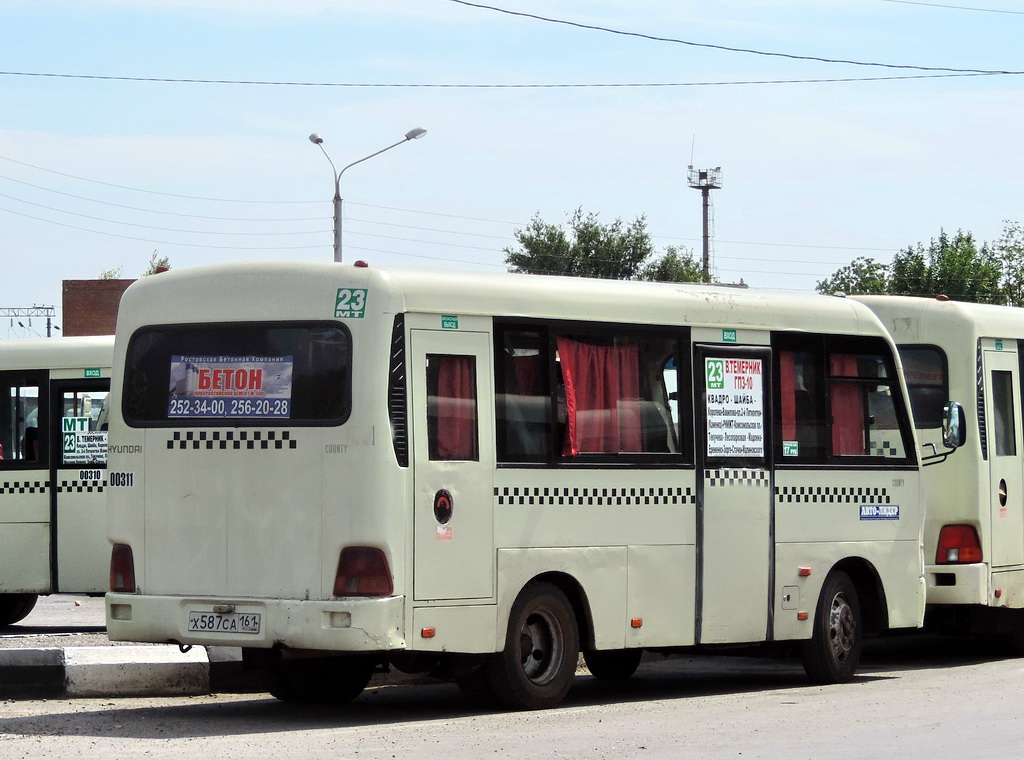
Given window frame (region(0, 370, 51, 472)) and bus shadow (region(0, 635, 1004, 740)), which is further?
window frame (region(0, 370, 51, 472))

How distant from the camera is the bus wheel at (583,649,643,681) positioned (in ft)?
44.6

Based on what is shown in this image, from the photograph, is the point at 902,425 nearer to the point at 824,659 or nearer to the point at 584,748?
the point at 824,659

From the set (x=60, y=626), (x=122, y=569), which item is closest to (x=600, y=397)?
(x=122, y=569)

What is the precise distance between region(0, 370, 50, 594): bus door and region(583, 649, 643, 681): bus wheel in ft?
19.7

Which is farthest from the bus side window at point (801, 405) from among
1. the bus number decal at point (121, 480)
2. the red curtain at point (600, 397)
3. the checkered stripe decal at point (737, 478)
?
the bus number decal at point (121, 480)

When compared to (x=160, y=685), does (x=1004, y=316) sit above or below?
above

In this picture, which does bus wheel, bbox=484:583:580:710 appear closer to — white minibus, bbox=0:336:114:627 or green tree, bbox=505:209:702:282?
white minibus, bbox=0:336:114:627

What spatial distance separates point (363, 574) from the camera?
10320mm

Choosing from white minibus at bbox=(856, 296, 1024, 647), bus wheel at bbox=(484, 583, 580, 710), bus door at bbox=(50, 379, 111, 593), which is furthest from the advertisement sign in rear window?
white minibus at bbox=(856, 296, 1024, 647)

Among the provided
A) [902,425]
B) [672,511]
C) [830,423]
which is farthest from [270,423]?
[902,425]

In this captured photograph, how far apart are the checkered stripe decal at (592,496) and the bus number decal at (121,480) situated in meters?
2.31

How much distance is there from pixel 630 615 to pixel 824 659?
218 cm

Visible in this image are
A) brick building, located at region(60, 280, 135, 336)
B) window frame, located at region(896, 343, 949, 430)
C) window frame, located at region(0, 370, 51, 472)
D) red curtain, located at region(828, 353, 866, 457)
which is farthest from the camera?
brick building, located at region(60, 280, 135, 336)

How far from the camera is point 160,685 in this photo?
12.2m
